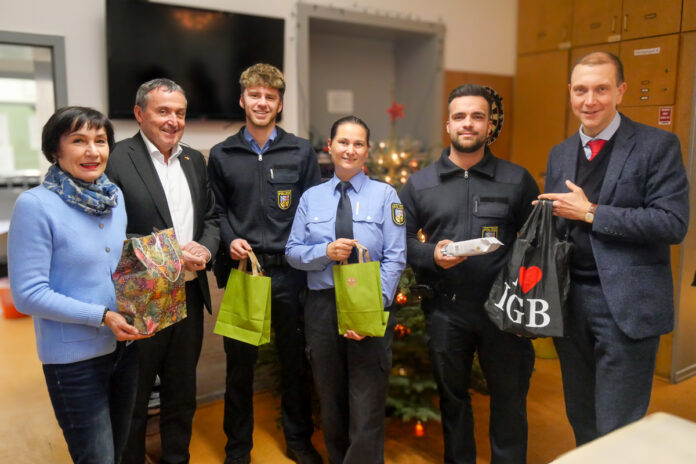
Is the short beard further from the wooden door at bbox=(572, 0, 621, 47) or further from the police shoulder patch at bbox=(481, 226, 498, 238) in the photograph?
the wooden door at bbox=(572, 0, 621, 47)

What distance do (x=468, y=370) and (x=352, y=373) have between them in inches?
19.4

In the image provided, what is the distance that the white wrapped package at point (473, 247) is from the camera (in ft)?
6.16

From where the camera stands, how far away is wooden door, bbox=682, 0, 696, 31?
3.56 meters

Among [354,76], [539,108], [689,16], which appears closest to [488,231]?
[689,16]

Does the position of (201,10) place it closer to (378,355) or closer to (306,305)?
(306,305)

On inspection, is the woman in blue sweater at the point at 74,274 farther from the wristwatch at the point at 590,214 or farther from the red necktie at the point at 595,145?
the red necktie at the point at 595,145

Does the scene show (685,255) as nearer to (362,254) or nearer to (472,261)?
(472,261)

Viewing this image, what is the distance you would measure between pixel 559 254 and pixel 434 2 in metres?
3.90

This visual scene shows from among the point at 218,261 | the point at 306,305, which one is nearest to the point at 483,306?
the point at 306,305

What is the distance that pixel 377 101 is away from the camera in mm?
5605

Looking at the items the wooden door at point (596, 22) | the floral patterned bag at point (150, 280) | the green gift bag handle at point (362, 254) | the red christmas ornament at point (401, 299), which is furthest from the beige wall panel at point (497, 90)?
the floral patterned bag at point (150, 280)

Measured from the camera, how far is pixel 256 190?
2379 mm

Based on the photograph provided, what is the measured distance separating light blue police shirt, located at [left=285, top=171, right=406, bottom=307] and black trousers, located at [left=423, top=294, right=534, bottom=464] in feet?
0.88

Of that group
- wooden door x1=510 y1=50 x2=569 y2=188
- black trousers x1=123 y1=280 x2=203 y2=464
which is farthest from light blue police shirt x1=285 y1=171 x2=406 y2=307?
wooden door x1=510 y1=50 x2=569 y2=188
